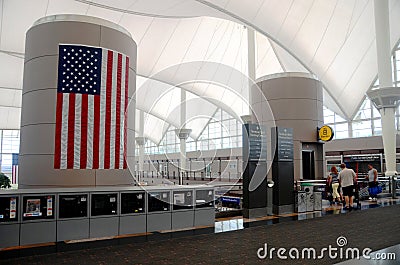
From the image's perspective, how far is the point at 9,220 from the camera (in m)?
6.86

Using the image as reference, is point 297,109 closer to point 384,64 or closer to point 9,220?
point 384,64

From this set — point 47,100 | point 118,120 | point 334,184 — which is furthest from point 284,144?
point 47,100

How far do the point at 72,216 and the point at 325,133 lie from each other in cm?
1185

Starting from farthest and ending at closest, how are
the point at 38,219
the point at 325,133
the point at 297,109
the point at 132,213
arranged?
the point at 297,109
the point at 325,133
the point at 132,213
the point at 38,219

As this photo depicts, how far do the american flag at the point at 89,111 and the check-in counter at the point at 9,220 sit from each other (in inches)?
73.5

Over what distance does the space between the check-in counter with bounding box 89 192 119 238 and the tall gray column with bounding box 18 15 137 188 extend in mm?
1352

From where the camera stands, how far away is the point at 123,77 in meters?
9.81

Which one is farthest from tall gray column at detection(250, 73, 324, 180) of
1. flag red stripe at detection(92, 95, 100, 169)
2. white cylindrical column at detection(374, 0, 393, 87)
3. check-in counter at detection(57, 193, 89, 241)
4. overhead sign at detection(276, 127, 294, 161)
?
check-in counter at detection(57, 193, 89, 241)

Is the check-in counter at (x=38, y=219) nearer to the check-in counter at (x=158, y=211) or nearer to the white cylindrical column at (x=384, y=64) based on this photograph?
the check-in counter at (x=158, y=211)

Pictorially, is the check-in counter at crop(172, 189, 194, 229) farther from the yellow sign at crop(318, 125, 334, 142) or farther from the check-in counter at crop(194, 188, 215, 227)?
the yellow sign at crop(318, 125, 334, 142)

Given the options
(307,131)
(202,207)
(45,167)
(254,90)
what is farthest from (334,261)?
(254,90)

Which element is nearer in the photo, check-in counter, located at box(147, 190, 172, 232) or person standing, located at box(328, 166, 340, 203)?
check-in counter, located at box(147, 190, 172, 232)

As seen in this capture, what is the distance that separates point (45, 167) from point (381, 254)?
732 centimetres

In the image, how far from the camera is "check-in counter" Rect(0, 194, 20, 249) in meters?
6.77
